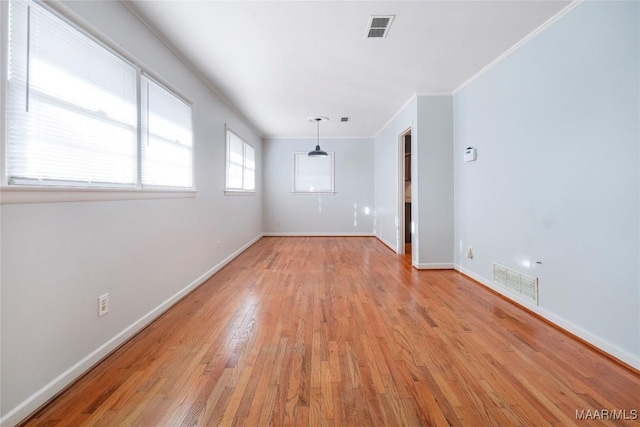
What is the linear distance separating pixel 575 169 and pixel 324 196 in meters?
5.74

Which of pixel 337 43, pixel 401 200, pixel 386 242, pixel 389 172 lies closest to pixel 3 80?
pixel 337 43

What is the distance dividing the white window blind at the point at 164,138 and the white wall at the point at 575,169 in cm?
342

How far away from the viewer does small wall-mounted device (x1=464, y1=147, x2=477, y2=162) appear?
3.60 m

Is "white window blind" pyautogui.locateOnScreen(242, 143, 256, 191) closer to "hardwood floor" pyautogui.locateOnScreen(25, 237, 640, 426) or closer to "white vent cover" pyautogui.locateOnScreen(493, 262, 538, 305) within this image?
"hardwood floor" pyautogui.locateOnScreen(25, 237, 640, 426)

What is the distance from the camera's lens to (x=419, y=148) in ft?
13.6

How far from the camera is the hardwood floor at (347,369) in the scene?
1.44 meters

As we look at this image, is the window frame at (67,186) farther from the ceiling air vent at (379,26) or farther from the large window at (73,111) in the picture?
the ceiling air vent at (379,26)

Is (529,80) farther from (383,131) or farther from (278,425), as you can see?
(383,131)

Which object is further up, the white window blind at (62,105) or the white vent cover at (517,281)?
the white window blind at (62,105)

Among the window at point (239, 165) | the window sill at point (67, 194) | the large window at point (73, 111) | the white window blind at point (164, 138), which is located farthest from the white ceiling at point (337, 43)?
the window sill at point (67, 194)

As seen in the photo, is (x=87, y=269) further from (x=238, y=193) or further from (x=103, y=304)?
(x=238, y=193)

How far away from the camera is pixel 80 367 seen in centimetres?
172

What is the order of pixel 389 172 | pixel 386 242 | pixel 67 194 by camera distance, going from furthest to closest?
pixel 386 242, pixel 389 172, pixel 67 194

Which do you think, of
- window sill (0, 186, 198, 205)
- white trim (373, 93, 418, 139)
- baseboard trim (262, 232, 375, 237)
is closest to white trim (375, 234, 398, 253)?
baseboard trim (262, 232, 375, 237)
